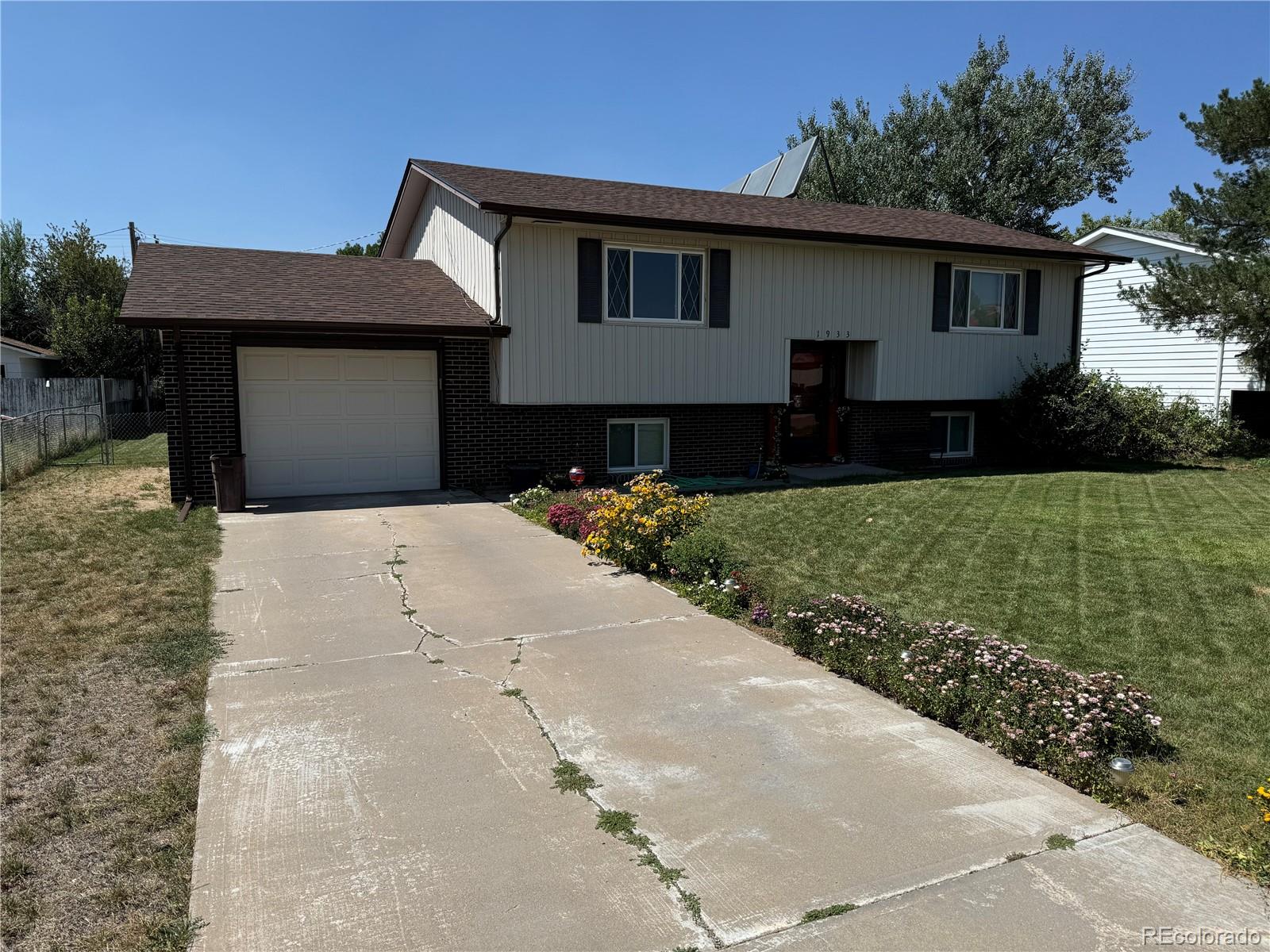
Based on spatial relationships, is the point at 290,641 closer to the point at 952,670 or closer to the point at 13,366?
the point at 952,670

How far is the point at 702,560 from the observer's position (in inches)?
282

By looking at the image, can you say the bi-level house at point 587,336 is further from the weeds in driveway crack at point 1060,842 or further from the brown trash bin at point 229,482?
the weeds in driveway crack at point 1060,842

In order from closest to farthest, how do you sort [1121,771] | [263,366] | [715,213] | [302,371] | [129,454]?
[1121,771], [263,366], [302,371], [715,213], [129,454]

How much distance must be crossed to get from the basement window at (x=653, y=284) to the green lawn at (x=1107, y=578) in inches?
129

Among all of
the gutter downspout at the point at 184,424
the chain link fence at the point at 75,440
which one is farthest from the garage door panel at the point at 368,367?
the chain link fence at the point at 75,440

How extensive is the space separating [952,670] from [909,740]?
645 mm

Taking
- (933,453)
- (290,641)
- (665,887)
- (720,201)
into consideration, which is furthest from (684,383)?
(665,887)

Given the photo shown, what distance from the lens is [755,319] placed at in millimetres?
13938

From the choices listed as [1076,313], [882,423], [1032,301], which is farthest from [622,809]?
[1076,313]

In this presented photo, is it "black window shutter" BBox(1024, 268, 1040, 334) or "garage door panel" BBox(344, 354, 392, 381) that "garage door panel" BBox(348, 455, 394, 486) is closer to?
"garage door panel" BBox(344, 354, 392, 381)

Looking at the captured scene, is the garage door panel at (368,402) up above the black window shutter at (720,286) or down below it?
below

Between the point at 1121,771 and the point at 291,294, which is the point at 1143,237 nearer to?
the point at 291,294

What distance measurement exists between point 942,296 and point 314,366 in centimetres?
Answer: 1082

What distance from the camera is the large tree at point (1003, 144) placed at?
31.3 metres
